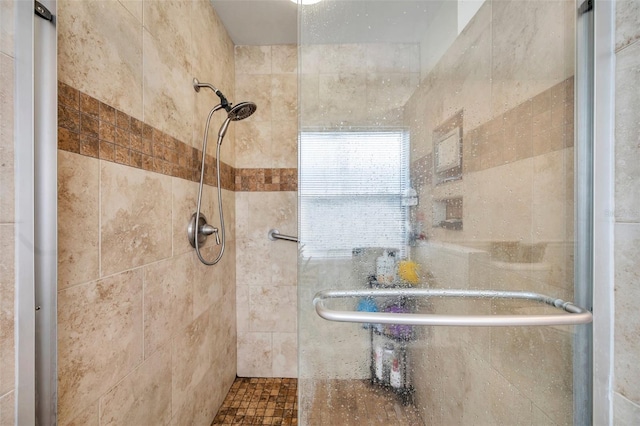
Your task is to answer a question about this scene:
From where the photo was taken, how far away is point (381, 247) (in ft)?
2.41

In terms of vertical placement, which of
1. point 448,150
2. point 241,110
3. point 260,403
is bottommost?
point 260,403

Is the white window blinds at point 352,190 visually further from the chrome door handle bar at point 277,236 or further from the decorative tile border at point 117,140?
the chrome door handle bar at point 277,236

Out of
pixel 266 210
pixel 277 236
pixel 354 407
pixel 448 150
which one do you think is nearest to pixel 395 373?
pixel 354 407

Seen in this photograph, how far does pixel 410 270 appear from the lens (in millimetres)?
729

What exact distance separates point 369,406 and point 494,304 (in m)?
0.41

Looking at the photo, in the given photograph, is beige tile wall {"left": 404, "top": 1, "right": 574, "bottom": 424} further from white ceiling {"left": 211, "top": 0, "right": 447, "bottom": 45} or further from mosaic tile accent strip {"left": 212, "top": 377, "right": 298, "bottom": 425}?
mosaic tile accent strip {"left": 212, "top": 377, "right": 298, "bottom": 425}

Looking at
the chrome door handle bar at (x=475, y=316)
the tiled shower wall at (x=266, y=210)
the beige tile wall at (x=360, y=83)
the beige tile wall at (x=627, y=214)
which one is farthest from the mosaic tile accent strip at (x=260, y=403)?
the beige tile wall at (x=360, y=83)

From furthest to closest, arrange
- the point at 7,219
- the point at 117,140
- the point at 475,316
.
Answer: the point at 117,140 → the point at 475,316 → the point at 7,219

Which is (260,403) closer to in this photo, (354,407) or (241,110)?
(354,407)

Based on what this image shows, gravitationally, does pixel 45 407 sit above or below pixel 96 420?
above

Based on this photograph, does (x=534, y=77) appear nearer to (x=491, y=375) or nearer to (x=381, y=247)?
(x=381, y=247)

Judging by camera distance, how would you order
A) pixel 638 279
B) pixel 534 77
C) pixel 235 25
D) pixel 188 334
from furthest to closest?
pixel 235 25
pixel 188 334
pixel 534 77
pixel 638 279

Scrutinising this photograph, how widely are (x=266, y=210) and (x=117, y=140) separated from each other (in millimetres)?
1106

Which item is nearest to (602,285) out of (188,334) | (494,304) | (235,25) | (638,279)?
(638,279)
